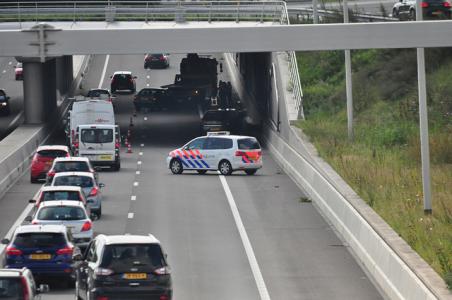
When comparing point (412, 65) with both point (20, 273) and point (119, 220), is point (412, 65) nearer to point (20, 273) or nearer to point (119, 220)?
point (119, 220)

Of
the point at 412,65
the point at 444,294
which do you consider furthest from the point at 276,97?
the point at 444,294

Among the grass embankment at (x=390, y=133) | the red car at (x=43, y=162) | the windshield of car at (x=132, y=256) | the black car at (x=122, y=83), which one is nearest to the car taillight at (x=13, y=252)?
the windshield of car at (x=132, y=256)

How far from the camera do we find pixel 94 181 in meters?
40.0

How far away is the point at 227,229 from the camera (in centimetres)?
3859

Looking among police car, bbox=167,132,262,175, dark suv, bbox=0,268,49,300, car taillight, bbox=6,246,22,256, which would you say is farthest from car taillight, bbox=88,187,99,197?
dark suv, bbox=0,268,49,300

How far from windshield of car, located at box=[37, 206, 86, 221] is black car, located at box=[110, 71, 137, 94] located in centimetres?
5870

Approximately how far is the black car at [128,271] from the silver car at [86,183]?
47.7 feet

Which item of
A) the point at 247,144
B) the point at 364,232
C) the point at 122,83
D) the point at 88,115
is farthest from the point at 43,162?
the point at 122,83

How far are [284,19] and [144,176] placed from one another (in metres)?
22.6

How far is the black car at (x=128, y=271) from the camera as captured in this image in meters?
24.2

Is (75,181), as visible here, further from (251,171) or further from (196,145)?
(251,171)

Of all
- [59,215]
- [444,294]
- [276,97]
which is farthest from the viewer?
[276,97]

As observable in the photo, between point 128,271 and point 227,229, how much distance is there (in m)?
14.4

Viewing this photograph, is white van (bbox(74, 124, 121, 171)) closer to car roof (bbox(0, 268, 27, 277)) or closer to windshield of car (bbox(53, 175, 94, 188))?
windshield of car (bbox(53, 175, 94, 188))
